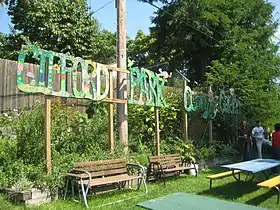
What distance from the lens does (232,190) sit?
814 cm

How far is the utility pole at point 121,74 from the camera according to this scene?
364 inches

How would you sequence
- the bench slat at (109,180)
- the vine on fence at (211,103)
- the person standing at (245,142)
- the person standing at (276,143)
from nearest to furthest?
the bench slat at (109,180), the person standing at (276,143), the vine on fence at (211,103), the person standing at (245,142)

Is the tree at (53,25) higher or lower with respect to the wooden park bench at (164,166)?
higher

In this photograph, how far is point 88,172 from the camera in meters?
6.60

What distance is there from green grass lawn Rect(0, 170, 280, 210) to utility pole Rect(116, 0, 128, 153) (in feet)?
5.57

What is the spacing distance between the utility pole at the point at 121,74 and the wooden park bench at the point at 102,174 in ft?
4.77

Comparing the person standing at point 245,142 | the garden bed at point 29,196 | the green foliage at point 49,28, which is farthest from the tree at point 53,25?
the garden bed at point 29,196

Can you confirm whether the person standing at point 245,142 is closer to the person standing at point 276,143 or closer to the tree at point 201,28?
the person standing at point 276,143

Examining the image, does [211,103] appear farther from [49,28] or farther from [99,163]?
[49,28]

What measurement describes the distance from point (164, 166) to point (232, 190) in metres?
1.77

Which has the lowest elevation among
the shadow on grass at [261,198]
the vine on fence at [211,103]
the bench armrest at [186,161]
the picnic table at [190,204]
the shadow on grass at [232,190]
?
the shadow on grass at [261,198]

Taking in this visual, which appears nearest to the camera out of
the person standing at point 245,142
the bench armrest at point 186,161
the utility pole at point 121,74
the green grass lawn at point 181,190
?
the green grass lawn at point 181,190

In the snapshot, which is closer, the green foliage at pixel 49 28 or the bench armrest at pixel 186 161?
the bench armrest at pixel 186 161

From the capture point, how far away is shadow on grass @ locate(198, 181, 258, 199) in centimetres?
761
